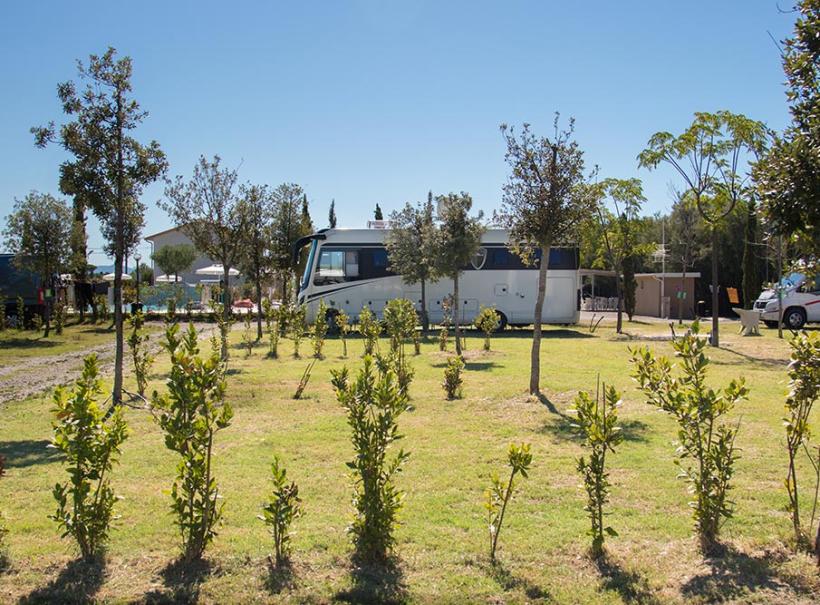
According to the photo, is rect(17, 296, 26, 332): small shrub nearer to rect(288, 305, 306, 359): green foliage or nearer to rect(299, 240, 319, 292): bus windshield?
rect(299, 240, 319, 292): bus windshield

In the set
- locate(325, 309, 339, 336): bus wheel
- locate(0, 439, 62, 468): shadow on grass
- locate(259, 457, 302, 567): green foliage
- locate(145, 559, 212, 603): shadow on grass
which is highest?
locate(325, 309, 339, 336): bus wheel

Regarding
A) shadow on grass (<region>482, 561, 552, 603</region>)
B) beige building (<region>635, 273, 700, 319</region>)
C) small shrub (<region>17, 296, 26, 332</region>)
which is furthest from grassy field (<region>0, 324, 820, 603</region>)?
beige building (<region>635, 273, 700, 319</region>)

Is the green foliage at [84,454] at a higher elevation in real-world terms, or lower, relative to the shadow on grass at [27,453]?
higher

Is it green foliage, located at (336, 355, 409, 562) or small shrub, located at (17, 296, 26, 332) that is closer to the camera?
green foliage, located at (336, 355, 409, 562)

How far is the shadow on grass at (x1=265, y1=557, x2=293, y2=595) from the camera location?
3746 millimetres

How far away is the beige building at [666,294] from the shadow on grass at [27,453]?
99.6 feet

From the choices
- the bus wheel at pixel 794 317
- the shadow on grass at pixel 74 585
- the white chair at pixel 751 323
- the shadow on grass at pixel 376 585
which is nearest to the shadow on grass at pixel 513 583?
the shadow on grass at pixel 376 585

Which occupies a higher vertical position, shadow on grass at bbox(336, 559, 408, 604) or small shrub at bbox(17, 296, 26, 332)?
small shrub at bbox(17, 296, 26, 332)

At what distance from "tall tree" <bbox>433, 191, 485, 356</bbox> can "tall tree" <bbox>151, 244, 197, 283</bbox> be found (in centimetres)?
3695

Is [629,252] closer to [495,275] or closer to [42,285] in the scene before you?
[495,275]

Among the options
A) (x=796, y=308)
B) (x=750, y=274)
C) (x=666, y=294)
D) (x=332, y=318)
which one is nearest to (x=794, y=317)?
(x=796, y=308)

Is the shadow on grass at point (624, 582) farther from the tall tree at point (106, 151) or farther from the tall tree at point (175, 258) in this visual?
the tall tree at point (175, 258)

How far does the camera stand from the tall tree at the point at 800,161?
11.5 feet

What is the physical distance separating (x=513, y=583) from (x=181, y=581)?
1.93m
